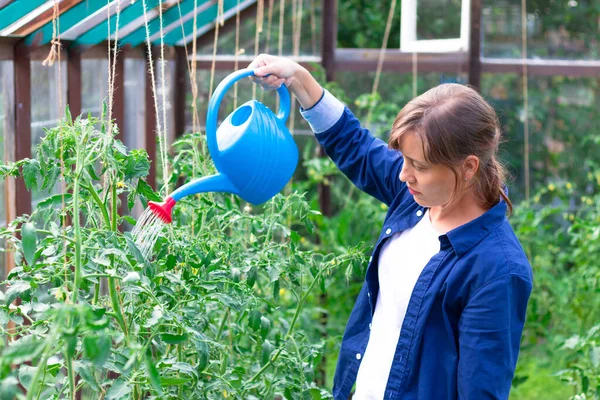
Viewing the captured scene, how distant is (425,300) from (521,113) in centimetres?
286

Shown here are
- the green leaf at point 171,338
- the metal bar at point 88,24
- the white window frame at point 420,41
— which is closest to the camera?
the green leaf at point 171,338

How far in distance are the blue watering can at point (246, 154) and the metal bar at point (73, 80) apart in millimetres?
1135

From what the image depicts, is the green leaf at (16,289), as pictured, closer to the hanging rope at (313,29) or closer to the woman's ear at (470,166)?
the woman's ear at (470,166)

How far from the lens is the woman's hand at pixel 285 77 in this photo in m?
1.62

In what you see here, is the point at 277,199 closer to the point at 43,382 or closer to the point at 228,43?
the point at 43,382

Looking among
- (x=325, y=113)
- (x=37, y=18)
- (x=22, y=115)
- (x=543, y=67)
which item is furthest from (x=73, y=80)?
(x=543, y=67)

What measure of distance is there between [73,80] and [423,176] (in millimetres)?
1500

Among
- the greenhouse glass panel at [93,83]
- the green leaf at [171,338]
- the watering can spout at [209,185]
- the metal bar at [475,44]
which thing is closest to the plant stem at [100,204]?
the watering can spout at [209,185]

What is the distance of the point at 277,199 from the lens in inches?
79.4

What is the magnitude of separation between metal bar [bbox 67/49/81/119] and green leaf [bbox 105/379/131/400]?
1.39 m

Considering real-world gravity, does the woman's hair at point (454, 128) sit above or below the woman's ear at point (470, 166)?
above

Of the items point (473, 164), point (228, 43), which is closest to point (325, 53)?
point (228, 43)

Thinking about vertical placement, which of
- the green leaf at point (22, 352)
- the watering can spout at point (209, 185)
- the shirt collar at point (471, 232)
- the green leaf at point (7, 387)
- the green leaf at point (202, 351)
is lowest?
the green leaf at point (202, 351)

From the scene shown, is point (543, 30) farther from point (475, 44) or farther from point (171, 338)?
point (171, 338)
